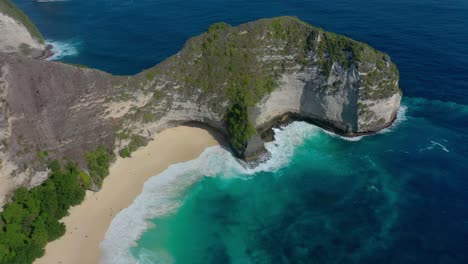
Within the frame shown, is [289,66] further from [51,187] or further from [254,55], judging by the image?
[51,187]

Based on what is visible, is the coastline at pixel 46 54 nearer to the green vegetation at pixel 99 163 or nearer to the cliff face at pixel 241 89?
the cliff face at pixel 241 89

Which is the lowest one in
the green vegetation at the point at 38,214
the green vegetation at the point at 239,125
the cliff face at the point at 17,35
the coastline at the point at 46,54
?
the green vegetation at the point at 38,214

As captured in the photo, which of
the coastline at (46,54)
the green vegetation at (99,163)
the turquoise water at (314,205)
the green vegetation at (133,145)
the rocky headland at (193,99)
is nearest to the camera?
the turquoise water at (314,205)

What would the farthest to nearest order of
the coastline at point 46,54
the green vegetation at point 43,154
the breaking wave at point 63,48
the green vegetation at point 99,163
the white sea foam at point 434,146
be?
the coastline at point 46,54
the breaking wave at point 63,48
the white sea foam at point 434,146
the green vegetation at point 99,163
the green vegetation at point 43,154

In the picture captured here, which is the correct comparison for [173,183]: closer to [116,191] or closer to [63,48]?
[116,191]

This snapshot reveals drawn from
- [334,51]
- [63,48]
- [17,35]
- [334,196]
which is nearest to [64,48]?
[63,48]

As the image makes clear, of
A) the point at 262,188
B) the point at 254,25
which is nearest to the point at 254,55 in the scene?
the point at 254,25

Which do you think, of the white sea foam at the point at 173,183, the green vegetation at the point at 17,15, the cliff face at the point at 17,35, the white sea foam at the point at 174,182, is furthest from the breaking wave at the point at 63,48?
the white sea foam at the point at 174,182
